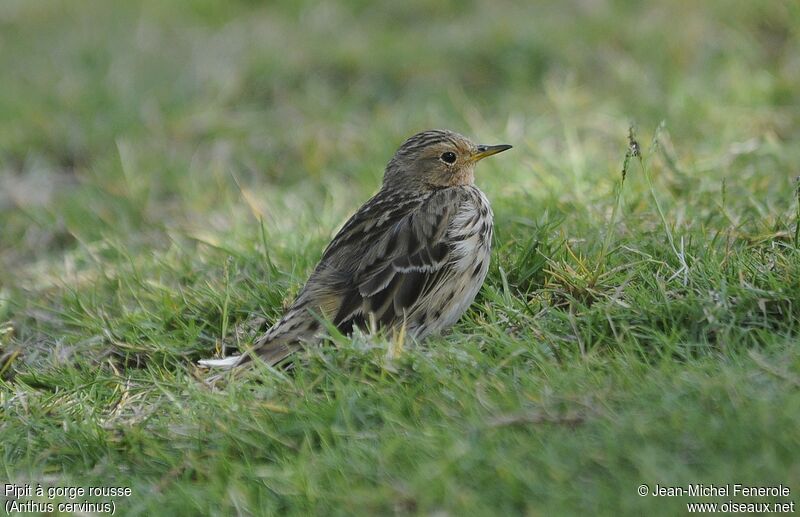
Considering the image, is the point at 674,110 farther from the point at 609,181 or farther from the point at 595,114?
the point at 609,181

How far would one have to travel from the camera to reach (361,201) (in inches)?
320

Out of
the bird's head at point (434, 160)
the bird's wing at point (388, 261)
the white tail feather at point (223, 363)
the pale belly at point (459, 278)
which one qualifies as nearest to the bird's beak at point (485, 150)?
the bird's head at point (434, 160)

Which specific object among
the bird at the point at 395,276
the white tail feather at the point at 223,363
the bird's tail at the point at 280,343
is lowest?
the white tail feather at the point at 223,363

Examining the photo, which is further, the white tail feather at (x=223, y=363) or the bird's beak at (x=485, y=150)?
the bird's beak at (x=485, y=150)

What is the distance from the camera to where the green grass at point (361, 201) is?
14.9 ft

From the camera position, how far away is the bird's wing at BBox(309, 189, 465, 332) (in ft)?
19.3

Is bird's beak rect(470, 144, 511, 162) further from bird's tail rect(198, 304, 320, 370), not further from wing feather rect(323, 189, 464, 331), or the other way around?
bird's tail rect(198, 304, 320, 370)

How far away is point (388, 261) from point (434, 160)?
1058 mm

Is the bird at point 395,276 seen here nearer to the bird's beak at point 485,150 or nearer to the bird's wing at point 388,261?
the bird's wing at point 388,261

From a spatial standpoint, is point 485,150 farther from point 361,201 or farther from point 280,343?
point 280,343

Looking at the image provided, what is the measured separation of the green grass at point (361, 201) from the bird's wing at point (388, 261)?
342 mm

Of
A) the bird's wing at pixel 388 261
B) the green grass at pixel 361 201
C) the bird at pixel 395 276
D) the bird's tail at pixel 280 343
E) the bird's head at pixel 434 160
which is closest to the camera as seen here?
the green grass at pixel 361 201

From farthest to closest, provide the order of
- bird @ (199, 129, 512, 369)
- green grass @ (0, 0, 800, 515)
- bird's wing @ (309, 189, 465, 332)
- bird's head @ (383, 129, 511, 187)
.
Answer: bird's head @ (383, 129, 511, 187), bird's wing @ (309, 189, 465, 332), bird @ (199, 129, 512, 369), green grass @ (0, 0, 800, 515)

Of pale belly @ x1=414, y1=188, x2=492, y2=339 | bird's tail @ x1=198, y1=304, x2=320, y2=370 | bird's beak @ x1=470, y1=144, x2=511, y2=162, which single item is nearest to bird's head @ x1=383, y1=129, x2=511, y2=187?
bird's beak @ x1=470, y1=144, x2=511, y2=162
